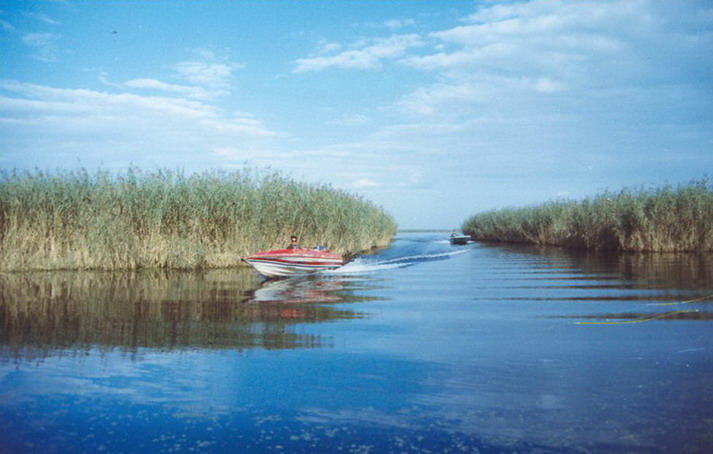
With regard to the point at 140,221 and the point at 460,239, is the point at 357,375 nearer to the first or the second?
the point at 140,221

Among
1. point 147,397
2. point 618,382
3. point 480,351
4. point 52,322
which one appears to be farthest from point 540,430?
point 52,322

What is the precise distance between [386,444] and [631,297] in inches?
387

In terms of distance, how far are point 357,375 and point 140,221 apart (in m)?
17.7

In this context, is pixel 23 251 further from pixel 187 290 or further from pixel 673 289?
pixel 673 289

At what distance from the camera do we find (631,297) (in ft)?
39.3

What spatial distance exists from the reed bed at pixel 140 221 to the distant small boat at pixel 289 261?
4.94m

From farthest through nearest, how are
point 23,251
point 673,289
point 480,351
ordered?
1. point 23,251
2. point 673,289
3. point 480,351

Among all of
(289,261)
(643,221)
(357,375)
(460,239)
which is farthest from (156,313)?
(460,239)

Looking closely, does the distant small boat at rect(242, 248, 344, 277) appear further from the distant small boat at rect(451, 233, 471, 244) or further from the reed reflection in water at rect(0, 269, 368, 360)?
the distant small boat at rect(451, 233, 471, 244)

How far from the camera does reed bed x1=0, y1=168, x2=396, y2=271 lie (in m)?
20.1

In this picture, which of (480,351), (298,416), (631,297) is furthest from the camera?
(631,297)

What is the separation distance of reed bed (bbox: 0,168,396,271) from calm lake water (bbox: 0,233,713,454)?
28.7 ft

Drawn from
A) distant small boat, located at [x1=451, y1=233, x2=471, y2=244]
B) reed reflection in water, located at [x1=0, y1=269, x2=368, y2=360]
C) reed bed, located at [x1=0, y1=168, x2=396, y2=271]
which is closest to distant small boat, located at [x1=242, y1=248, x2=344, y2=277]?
reed reflection in water, located at [x1=0, y1=269, x2=368, y2=360]

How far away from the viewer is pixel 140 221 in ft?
69.8
